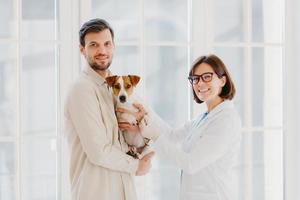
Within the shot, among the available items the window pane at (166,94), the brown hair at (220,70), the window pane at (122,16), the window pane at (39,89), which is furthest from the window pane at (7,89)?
the brown hair at (220,70)

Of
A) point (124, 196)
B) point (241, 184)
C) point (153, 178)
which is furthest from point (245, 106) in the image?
point (124, 196)

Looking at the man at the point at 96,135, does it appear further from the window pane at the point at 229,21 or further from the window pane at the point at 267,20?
the window pane at the point at 267,20

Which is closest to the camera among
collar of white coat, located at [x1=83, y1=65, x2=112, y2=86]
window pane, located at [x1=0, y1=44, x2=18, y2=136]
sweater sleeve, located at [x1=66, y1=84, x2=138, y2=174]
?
sweater sleeve, located at [x1=66, y1=84, x2=138, y2=174]

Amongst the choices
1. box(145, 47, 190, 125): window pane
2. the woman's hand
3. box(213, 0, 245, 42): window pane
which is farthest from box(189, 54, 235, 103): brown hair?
box(213, 0, 245, 42): window pane

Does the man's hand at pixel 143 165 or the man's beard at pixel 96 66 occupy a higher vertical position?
the man's beard at pixel 96 66

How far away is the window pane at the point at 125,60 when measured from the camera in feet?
11.0

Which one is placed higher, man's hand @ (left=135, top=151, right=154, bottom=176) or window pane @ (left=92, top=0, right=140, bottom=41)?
window pane @ (left=92, top=0, right=140, bottom=41)

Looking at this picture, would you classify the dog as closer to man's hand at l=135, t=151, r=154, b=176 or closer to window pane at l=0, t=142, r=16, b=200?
man's hand at l=135, t=151, r=154, b=176

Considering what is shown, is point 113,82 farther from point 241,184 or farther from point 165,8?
point 241,184

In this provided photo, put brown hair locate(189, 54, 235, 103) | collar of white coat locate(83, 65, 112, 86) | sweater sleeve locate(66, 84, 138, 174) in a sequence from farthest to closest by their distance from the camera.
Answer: brown hair locate(189, 54, 235, 103)
collar of white coat locate(83, 65, 112, 86)
sweater sleeve locate(66, 84, 138, 174)

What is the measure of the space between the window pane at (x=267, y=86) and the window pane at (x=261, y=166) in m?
0.10

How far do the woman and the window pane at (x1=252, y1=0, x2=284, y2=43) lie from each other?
1.02 meters

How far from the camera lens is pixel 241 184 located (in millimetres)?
3518

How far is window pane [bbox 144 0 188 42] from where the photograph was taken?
339 cm
